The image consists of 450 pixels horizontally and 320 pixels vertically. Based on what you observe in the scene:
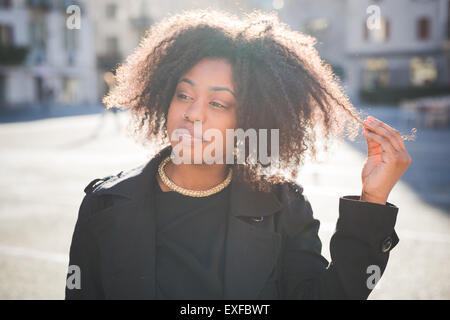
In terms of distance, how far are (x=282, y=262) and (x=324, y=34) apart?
38.7 m

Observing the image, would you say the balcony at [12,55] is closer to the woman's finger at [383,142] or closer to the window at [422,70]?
the window at [422,70]

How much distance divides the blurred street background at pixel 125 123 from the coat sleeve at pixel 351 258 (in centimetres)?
55

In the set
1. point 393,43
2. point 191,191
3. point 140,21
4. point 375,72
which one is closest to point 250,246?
point 191,191

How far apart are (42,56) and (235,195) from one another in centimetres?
3856

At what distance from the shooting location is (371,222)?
5.08 ft

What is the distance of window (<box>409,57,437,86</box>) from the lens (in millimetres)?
35344

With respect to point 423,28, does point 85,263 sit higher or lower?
lower

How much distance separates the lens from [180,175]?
187 centimetres

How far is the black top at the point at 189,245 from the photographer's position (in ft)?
5.39

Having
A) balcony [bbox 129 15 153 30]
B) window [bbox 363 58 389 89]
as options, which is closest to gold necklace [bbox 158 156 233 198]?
window [bbox 363 58 389 89]

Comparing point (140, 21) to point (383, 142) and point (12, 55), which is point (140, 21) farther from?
point (383, 142)

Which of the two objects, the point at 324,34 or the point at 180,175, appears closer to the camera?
the point at 180,175
